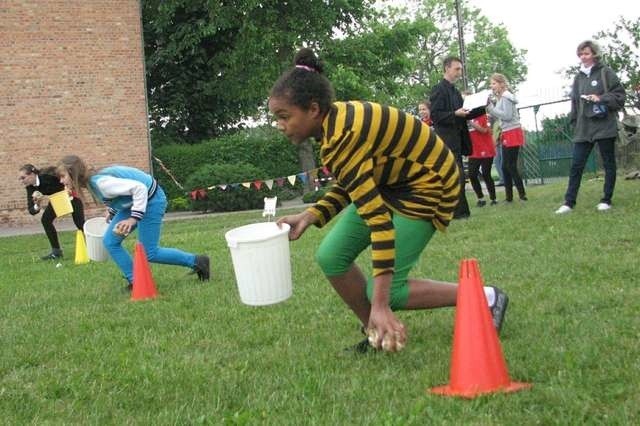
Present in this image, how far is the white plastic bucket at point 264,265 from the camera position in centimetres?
408

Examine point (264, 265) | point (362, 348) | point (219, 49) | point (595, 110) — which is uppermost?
point (219, 49)

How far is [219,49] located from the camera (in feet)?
90.7

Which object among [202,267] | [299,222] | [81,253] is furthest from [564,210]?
[81,253]

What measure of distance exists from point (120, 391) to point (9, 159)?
61.1 ft

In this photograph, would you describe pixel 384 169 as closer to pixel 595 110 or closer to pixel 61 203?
pixel 595 110

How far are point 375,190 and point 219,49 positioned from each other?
25.5m

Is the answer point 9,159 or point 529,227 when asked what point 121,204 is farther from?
point 9,159

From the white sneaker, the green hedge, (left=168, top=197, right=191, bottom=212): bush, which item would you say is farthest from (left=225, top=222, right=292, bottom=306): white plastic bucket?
the green hedge

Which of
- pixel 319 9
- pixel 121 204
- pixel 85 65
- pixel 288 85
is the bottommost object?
pixel 121 204

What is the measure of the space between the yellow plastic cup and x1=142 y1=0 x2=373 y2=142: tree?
1408cm

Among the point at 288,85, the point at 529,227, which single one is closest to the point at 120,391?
the point at 288,85

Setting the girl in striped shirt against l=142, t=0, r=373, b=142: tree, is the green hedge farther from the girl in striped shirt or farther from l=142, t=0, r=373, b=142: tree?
the girl in striped shirt

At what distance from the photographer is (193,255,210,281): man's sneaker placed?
729 cm

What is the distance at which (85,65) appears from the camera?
21.1 m
